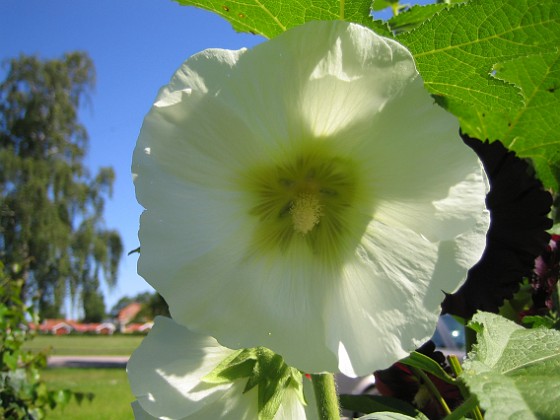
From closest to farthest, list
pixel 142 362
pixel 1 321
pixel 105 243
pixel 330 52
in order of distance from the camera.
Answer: pixel 330 52 → pixel 142 362 → pixel 1 321 → pixel 105 243

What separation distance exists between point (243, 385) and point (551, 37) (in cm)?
36

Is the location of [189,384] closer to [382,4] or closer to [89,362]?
[382,4]

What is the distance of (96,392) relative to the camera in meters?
9.70

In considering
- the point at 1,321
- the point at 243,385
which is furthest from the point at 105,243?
the point at 243,385

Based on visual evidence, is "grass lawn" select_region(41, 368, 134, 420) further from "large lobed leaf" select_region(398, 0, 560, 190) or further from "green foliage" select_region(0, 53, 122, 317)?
"large lobed leaf" select_region(398, 0, 560, 190)

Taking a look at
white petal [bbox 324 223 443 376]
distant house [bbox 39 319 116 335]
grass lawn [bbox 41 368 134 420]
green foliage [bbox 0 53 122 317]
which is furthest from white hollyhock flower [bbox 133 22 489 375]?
distant house [bbox 39 319 116 335]

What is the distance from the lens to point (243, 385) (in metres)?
0.47

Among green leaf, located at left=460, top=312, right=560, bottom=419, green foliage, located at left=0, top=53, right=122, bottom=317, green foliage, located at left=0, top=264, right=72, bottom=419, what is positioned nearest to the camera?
green leaf, located at left=460, top=312, right=560, bottom=419

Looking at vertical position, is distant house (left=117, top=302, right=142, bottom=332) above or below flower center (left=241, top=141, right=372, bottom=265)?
below

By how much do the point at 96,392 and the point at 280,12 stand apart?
1031cm

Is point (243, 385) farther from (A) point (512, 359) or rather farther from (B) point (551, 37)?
(B) point (551, 37)

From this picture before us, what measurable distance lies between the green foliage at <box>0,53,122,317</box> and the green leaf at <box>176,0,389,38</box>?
511 inches

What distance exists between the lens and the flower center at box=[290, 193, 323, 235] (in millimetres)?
439

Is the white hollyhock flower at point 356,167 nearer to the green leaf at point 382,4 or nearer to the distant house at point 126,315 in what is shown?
the green leaf at point 382,4
